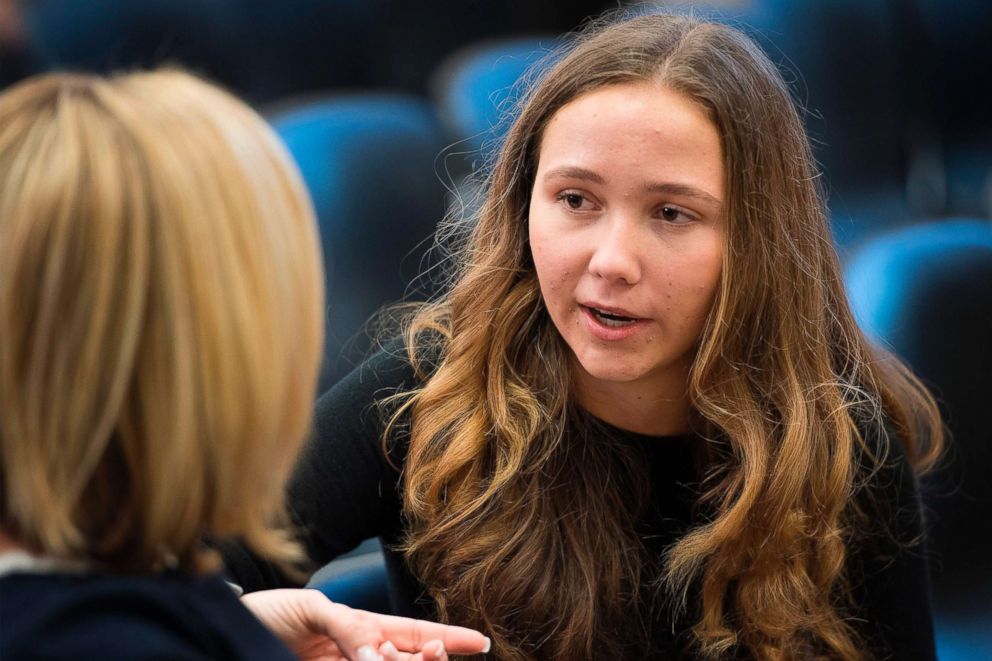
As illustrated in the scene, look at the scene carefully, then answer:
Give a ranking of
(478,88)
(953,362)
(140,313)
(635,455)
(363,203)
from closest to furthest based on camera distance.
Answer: (140,313) → (635,455) → (953,362) → (363,203) → (478,88)

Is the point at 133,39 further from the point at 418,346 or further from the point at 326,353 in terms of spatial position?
the point at 418,346

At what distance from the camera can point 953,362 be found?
5.22 feet

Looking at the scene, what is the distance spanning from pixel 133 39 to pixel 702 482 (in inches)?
68.1

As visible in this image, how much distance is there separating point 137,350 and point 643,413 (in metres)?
0.69

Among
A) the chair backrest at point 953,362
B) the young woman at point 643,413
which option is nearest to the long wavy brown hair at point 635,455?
the young woman at point 643,413

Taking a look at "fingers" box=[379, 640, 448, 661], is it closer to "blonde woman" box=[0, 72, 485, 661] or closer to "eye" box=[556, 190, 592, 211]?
"blonde woman" box=[0, 72, 485, 661]

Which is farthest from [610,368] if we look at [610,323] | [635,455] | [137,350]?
[137,350]

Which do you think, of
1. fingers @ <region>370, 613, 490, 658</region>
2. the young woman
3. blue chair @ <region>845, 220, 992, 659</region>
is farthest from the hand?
blue chair @ <region>845, 220, 992, 659</region>

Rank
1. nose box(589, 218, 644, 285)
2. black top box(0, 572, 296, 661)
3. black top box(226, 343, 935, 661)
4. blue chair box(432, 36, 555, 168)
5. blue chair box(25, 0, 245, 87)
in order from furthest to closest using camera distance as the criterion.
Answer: blue chair box(25, 0, 245, 87) → blue chair box(432, 36, 555, 168) → black top box(226, 343, 935, 661) → nose box(589, 218, 644, 285) → black top box(0, 572, 296, 661)

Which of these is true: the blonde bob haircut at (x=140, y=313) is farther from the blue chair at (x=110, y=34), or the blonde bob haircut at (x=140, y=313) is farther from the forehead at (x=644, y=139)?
the blue chair at (x=110, y=34)

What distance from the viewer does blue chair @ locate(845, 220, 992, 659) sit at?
1580mm

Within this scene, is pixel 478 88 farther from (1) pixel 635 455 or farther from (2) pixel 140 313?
(2) pixel 140 313

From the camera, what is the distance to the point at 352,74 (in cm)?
289

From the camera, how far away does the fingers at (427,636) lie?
3.16 ft
